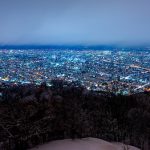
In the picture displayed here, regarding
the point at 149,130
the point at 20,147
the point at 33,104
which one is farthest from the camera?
the point at 149,130

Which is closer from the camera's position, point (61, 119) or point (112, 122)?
point (61, 119)

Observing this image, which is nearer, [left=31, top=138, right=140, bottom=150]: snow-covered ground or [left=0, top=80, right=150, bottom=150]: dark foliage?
[left=0, top=80, right=150, bottom=150]: dark foliage

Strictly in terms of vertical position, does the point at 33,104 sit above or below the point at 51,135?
above

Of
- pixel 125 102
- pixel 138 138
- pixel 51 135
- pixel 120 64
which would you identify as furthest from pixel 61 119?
pixel 120 64

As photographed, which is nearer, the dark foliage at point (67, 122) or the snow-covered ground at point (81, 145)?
the dark foliage at point (67, 122)

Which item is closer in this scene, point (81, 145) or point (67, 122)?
point (81, 145)

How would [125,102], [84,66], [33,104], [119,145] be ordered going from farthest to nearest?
[84,66] → [125,102] → [33,104] → [119,145]

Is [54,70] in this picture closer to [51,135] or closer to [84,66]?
[84,66]

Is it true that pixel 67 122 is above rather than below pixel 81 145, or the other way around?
above
